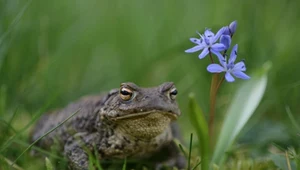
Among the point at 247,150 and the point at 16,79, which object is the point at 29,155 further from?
the point at 247,150

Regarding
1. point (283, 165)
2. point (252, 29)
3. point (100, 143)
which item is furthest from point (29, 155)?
point (252, 29)

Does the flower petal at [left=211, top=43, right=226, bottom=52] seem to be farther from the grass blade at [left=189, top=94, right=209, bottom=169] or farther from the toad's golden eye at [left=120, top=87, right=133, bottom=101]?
the toad's golden eye at [left=120, top=87, right=133, bottom=101]

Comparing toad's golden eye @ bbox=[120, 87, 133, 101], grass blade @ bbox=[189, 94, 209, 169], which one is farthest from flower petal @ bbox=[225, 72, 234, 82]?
toad's golden eye @ bbox=[120, 87, 133, 101]

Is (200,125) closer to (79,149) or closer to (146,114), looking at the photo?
(146,114)

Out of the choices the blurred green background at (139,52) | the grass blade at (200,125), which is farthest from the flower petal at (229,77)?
the blurred green background at (139,52)

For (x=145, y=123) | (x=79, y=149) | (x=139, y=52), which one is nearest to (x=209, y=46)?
(x=145, y=123)

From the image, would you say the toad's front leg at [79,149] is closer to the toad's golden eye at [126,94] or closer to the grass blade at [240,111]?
the toad's golden eye at [126,94]
